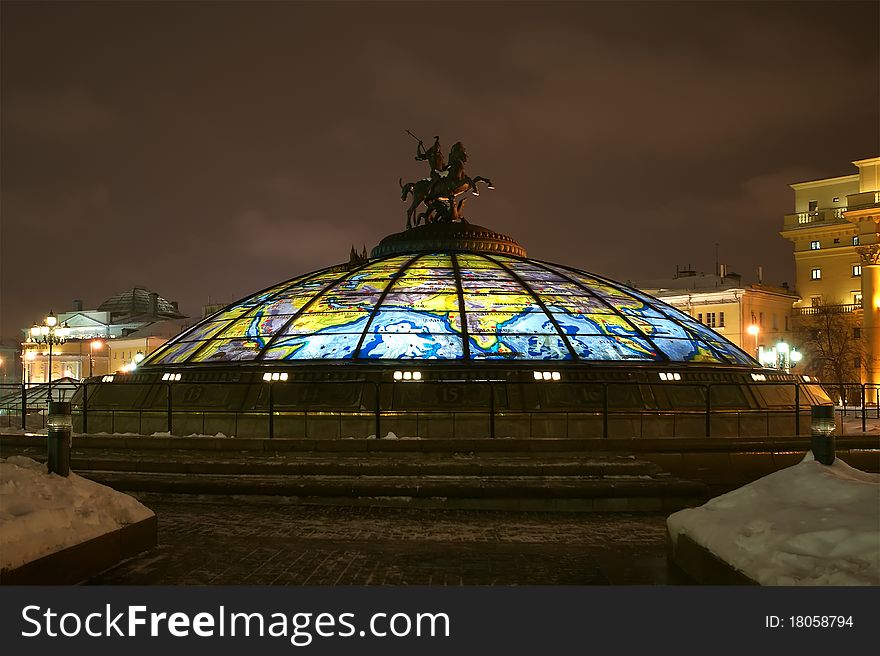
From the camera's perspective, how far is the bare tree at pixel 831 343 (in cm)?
4772

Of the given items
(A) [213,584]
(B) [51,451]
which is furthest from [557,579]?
(B) [51,451]

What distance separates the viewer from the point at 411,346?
49.9 ft

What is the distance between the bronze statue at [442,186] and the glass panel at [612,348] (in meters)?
7.59

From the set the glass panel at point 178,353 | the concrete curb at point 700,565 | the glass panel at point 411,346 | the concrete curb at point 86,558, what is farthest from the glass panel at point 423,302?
the concrete curb at point 700,565

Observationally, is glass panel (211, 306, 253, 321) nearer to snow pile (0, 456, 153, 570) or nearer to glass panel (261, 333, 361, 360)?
glass panel (261, 333, 361, 360)

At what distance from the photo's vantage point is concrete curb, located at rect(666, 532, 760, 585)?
5098mm

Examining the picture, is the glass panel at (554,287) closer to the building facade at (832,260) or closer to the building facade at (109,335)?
the building facade at (832,260)

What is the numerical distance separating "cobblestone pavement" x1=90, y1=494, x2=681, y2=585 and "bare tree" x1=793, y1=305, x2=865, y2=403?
43.4 meters

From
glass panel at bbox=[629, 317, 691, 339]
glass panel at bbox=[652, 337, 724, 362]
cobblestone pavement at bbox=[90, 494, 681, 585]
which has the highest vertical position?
glass panel at bbox=[629, 317, 691, 339]

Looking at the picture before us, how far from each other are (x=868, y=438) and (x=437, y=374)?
7290 millimetres

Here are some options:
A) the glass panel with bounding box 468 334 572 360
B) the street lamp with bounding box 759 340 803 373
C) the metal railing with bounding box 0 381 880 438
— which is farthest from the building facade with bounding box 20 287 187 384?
the glass panel with bounding box 468 334 572 360

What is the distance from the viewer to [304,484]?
9.82m

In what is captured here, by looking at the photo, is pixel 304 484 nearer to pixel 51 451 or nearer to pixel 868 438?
pixel 51 451

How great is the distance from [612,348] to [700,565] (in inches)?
399
